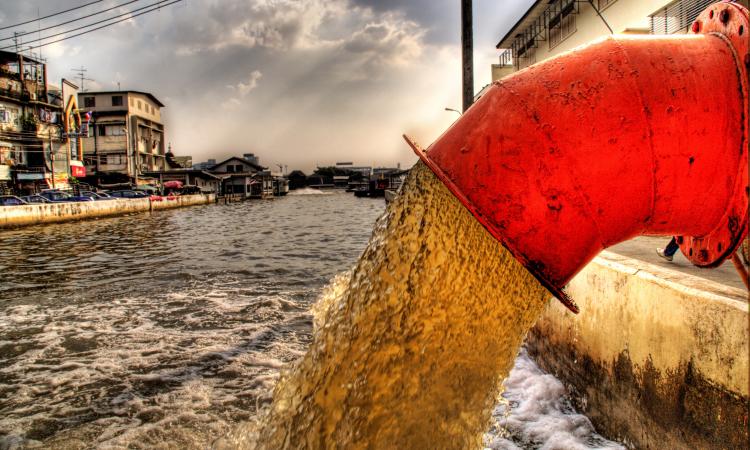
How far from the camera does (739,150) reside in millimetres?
1572

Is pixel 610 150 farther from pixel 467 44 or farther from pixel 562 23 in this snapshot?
pixel 562 23

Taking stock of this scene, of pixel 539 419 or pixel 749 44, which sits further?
pixel 539 419

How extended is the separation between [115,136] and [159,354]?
56.5 metres

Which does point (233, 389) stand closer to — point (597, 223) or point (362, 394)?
point (362, 394)

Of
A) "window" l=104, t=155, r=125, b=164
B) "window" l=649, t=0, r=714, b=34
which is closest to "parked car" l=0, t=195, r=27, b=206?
"window" l=104, t=155, r=125, b=164

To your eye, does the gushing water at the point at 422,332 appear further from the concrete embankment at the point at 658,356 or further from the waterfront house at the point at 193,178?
the waterfront house at the point at 193,178

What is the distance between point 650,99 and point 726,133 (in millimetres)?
310

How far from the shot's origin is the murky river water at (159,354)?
355cm

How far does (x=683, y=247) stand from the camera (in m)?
2.15

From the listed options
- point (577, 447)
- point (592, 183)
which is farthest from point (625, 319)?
point (592, 183)

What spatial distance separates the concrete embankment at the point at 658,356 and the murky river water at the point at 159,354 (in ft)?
1.14

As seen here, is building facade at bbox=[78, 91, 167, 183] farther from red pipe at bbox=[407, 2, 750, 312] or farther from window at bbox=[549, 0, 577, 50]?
red pipe at bbox=[407, 2, 750, 312]

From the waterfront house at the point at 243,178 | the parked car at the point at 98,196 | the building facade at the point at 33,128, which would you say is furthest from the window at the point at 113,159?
the parked car at the point at 98,196

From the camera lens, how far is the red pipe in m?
1.56
